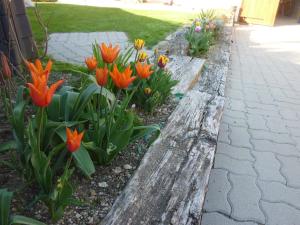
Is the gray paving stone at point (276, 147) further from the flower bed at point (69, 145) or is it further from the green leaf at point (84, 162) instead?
the green leaf at point (84, 162)

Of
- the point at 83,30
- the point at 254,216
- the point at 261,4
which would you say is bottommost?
the point at 254,216

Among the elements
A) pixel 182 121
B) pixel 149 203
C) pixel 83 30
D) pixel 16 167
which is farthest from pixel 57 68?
pixel 83 30

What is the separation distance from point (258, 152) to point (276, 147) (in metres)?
0.26

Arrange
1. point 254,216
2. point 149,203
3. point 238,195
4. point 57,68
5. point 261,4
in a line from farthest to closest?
point 261,4 → point 57,68 → point 238,195 → point 254,216 → point 149,203

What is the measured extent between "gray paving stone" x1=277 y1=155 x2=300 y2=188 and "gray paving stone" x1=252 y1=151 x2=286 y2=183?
0.15 ft

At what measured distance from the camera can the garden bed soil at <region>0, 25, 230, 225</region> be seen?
1.38 m

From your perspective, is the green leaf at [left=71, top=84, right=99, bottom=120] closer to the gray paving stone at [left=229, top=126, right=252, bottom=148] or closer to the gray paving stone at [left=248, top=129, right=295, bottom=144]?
the gray paving stone at [left=229, top=126, right=252, bottom=148]

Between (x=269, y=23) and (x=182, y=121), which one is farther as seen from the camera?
(x=269, y=23)

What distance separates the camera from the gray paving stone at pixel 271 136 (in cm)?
311

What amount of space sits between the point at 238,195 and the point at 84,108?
1286 mm

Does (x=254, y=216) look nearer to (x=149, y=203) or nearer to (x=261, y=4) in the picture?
(x=149, y=203)

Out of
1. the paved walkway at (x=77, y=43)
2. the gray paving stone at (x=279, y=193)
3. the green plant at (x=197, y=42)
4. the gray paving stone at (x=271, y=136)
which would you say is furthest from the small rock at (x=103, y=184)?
the green plant at (x=197, y=42)

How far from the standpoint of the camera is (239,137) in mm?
3082

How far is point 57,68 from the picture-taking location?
3520 millimetres
